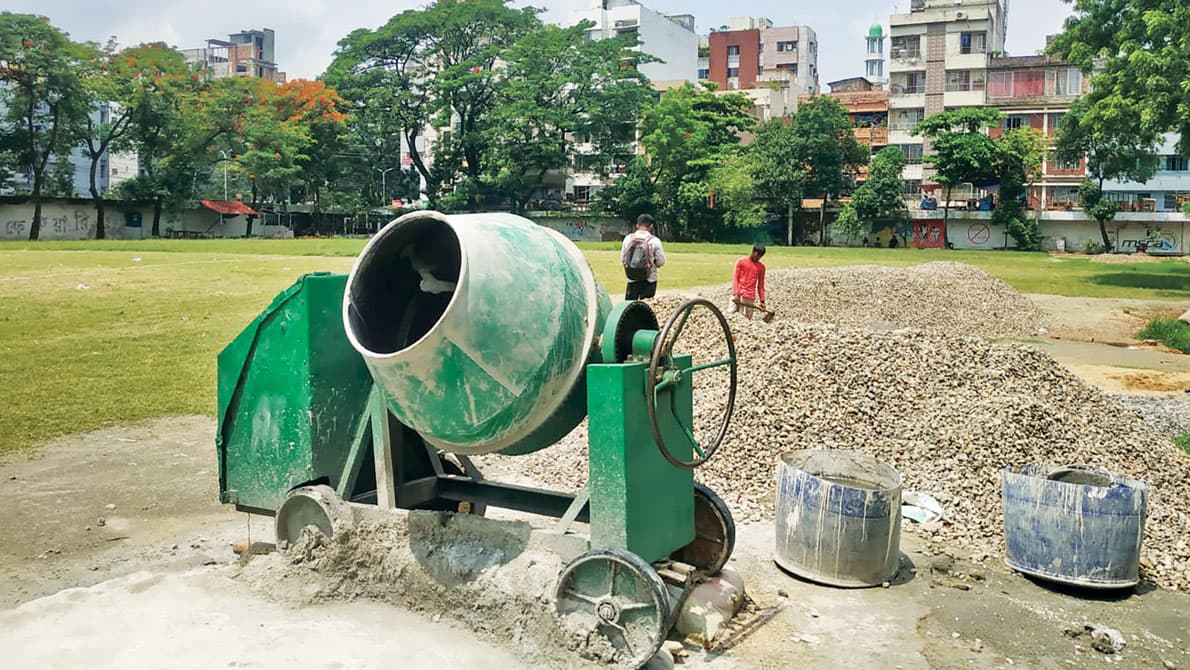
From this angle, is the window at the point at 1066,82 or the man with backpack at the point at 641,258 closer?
the man with backpack at the point at 641,258

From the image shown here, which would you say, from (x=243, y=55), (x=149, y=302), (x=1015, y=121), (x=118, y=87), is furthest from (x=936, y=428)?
(x=243, y=55)

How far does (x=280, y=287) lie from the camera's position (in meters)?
23.8

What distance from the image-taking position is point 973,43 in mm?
63125

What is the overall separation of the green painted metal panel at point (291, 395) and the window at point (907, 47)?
65.6 metres

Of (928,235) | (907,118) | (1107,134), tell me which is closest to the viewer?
(1107,134)

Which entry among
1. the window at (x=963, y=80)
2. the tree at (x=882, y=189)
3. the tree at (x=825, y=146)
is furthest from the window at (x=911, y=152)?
the tree at (x=882, y=189)

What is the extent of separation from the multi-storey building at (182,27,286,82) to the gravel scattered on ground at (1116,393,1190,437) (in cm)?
10798

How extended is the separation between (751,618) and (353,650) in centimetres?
190

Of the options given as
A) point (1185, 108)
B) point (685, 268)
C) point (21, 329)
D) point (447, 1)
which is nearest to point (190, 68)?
point (447, 1)

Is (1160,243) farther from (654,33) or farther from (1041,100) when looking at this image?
(654,33)

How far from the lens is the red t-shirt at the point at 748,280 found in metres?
14.2

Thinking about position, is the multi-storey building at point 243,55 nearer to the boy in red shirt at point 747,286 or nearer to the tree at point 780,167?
the tree at point 780,167

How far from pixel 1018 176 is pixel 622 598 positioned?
56798 millimetres

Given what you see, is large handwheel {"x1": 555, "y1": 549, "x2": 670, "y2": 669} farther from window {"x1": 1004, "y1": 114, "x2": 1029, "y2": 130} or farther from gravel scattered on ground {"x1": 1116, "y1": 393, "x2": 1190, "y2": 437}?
window {"x1": 1004, "y1": 114, "x2": 1029, "y2": 130}
